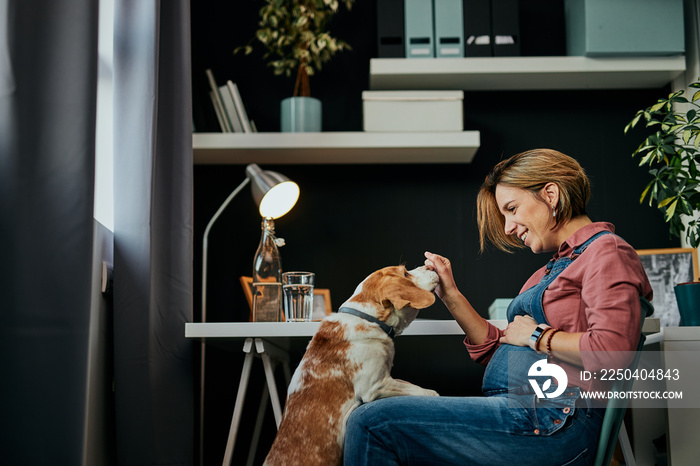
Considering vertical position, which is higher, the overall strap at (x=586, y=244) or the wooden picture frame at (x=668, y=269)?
the overall strap at (x=586, y=244)

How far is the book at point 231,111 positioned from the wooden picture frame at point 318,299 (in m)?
0.64

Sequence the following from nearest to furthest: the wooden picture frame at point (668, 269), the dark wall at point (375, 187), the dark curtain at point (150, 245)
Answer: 1. the dark curtain at point (150, 245)
2. the wooden picture frame at point (668, 269)
3. the dark wall at point (375, 187)

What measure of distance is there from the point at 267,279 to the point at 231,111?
2.57 ft

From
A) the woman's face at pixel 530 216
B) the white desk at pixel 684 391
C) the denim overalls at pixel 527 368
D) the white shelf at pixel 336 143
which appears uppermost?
the white shelf at pixel 336 143

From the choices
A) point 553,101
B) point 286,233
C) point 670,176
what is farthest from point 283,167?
point 670,176

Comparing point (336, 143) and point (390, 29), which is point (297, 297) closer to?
point (336, 143)

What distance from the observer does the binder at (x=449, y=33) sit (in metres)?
2.82

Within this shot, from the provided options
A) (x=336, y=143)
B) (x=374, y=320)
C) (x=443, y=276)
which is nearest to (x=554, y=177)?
(x=443, y=276)

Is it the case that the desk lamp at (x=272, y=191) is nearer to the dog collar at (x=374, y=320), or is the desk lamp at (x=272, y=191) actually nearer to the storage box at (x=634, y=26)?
the dog collar at (x=374, y=320)

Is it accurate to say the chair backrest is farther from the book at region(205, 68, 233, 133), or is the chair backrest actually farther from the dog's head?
the book at region(205, 68, 233, 133)

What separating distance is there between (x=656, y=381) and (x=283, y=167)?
68.8 inches

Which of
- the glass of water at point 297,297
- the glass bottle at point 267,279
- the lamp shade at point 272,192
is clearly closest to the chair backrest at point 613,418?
the glass of water at point 297,297

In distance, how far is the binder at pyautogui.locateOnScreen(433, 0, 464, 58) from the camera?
282 centimetres

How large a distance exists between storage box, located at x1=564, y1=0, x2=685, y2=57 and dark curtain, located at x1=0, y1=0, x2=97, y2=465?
2021 mm
